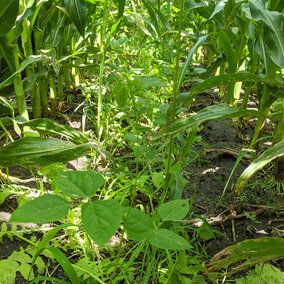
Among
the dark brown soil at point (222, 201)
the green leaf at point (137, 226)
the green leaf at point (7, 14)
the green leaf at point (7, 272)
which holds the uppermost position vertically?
the green leaf at point (7, 14)

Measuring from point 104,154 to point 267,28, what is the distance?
80cm

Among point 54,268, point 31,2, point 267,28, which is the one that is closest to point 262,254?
point 54,268

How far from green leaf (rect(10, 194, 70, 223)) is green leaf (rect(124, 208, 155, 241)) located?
146 mm

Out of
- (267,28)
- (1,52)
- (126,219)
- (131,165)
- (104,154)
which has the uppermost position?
(267,28)

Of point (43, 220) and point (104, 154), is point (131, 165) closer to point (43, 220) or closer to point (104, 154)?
point (104, 154)

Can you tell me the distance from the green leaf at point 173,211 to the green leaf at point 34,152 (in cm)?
45

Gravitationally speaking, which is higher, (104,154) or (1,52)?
(1,52)

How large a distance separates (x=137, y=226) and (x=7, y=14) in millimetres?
1004

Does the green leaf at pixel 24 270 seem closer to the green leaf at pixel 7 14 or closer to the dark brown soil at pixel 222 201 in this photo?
the dark brown soil at pixel 222 201

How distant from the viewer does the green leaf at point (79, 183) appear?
0.58m

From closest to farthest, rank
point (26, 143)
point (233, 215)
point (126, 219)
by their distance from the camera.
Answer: point (126, 219), point (26, 143), point (233, 215)

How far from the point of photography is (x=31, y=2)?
127 centimetres

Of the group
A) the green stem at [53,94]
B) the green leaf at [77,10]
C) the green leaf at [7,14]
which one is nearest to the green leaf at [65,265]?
the green leaf at [7,14]

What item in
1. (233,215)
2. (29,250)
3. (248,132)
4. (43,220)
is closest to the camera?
(43,220)
